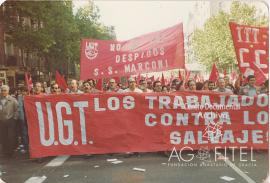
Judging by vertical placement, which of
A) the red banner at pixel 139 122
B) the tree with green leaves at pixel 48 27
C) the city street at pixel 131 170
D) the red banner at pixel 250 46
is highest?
the tree with green leaves at pixel 48 27

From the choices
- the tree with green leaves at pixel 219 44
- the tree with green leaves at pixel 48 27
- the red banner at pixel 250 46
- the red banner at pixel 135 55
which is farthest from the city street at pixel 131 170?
the tree with green leaves at pixel 219 44

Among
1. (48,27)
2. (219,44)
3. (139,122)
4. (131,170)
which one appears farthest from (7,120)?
(219,44)

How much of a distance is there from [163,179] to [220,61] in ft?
92.9

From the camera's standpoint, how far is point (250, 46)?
21.3 feet

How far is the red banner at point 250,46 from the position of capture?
6402 millimetres

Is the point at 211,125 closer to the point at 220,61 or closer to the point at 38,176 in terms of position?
the point at 38,176

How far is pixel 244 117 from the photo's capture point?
6953mm

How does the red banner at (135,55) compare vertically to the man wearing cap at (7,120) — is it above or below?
above

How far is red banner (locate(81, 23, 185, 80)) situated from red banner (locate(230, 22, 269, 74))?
136 centimetres

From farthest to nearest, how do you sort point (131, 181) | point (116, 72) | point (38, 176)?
point (116, 72)
point (38, 176)
point (131, 181)

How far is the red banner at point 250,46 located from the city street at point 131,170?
170 cm

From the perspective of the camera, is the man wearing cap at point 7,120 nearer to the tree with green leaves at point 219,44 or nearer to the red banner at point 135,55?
the red banner at point 135,55

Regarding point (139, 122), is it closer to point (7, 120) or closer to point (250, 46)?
point (250, 46)

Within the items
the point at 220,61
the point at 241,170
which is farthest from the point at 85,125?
the point at 220,61
